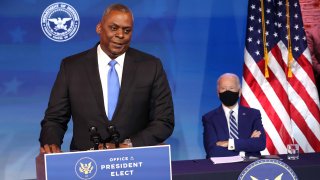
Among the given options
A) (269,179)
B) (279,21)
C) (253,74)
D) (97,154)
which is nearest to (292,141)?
(253,74)

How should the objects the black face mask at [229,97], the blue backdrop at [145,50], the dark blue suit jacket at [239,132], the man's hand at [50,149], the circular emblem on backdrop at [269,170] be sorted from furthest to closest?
the blue backdrop at [145,50] < the black face mask at [229,97] < the dark blue suit jacket at [239,132] < the circular emblem on backdrop at [269,170] < the man's hand at [50,149]

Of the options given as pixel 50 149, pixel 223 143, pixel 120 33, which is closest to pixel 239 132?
pixel 223 143

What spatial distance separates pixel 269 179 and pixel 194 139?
2.41m

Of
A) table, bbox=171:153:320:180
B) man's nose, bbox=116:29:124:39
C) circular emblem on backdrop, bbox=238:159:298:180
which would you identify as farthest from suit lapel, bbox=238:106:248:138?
man's nose, bbox=116:29:124:39

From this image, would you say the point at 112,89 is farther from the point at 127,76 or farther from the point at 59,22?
the point at 59,22

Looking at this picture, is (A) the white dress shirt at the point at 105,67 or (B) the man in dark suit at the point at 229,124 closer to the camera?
(A) the white dress shirt at the point at 105,67

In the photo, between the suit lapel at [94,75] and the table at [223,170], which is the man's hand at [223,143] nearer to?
the table at [223,170]

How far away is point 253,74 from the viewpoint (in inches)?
202

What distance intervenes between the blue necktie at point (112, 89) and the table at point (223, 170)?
62 cm

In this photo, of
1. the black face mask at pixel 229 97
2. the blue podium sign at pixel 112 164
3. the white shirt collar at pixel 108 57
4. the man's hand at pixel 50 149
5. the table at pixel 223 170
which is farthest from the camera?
the black face mask at pixel 229 97

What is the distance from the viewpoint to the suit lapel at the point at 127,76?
2.79 meters

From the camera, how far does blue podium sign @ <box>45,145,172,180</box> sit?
7.25 feet

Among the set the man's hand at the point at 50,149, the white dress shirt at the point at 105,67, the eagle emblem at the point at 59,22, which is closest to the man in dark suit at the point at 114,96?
the white dress shirt at the point at 105,67

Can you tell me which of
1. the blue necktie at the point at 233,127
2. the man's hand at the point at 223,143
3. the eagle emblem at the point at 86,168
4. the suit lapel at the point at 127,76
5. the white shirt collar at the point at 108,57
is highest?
the white shirt collar at the point at 108,57
